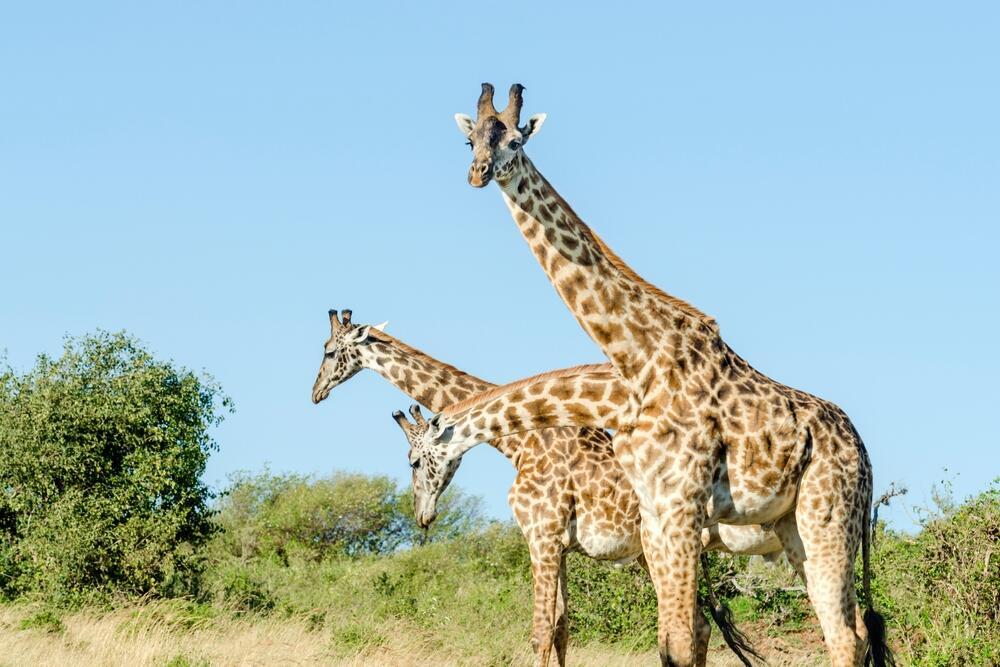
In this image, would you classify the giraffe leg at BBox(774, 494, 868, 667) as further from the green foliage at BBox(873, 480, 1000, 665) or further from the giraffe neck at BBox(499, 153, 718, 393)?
the green foliage at BBox(873, 480, 1000, 665)

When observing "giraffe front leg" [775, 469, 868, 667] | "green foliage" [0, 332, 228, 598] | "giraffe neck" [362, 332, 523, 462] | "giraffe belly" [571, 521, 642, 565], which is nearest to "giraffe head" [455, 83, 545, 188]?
"giraffe front leg" [775, 469, 868, 667]

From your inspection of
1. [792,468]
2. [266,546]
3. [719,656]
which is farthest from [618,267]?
[266,546]

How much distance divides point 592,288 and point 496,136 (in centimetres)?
122

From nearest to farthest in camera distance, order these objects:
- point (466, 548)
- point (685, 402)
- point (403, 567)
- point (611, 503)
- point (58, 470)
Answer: point (685, 402), point (611, 503), point (58, 470), point (403, 567), point (466, 548)

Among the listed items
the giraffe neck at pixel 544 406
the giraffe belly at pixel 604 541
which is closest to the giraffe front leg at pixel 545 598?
the giraffe belly at pixel 604 541

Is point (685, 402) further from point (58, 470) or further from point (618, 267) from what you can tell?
point (58, 470)

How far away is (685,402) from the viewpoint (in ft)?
30.9

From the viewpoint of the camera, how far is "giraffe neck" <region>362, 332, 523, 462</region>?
46.9 ft

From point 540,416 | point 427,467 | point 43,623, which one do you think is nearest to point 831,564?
point 540,416

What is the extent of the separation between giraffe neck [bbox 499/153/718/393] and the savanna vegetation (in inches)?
171

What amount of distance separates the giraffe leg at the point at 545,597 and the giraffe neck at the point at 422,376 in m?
2.32

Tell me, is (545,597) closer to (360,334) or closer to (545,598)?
(545,598)

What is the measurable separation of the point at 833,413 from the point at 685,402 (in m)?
1.22

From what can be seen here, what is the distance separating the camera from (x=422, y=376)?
14.6m
